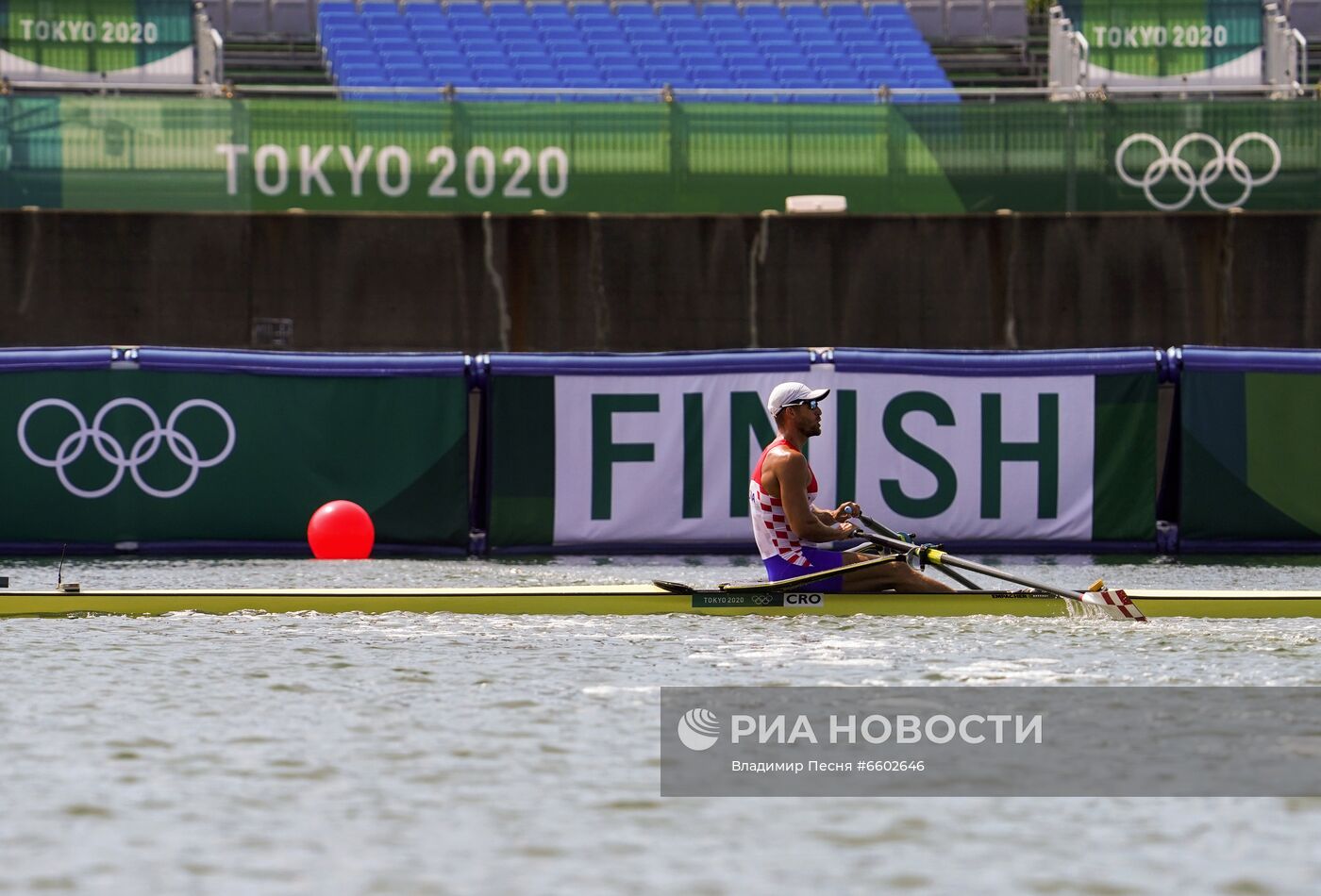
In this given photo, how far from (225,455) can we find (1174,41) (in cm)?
1483

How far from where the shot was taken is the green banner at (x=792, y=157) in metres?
19.3

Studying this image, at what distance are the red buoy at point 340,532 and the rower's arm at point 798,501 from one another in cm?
574

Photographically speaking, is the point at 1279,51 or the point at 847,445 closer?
the point at 847,445

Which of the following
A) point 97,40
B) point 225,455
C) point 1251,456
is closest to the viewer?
point 225,455

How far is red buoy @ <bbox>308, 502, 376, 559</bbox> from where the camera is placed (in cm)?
1575

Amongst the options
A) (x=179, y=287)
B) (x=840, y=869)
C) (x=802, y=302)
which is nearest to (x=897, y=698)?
(x=840, y=869)

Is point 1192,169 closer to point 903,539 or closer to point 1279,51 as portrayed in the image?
point 1279,51

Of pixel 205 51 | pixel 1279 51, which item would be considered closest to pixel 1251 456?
pixel 1279 51

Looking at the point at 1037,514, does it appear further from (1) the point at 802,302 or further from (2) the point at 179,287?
(2) the point at 179,287

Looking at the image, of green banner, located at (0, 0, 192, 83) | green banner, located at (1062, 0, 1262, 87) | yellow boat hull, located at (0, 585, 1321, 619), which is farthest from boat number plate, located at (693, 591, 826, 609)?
green banner, located at (0, 0, 192, 83)

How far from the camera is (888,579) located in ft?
36.8

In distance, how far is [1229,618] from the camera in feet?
37.0

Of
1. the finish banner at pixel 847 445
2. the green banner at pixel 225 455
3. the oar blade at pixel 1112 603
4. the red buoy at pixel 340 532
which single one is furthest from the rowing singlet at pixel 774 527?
the green banner at pixel 225 455

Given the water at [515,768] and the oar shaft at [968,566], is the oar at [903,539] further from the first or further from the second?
the water at [515,768]
